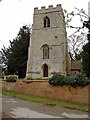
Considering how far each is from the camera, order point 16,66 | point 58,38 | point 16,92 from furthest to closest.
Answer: point 16,66 → point 58,38 → point 16,92

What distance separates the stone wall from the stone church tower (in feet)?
28.2

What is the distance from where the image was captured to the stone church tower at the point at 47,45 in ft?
119

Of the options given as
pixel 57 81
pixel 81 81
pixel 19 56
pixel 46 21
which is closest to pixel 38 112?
pixel 81 81

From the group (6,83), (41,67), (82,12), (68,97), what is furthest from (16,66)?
(82,12)

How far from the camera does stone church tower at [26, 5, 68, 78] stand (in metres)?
36.2

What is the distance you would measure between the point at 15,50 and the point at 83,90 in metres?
23.8

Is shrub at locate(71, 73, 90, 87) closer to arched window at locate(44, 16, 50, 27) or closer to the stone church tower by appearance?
the stone church tower

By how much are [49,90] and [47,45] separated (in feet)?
44.8

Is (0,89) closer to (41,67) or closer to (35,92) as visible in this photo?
(35,92)

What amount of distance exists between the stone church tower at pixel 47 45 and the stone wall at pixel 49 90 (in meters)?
8.61

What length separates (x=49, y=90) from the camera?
24828mm

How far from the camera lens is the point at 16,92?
2772cm

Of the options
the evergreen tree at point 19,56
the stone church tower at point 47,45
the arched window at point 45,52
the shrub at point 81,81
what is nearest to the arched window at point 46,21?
the stone church tower at point 47,45

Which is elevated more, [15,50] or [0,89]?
[15,50]
